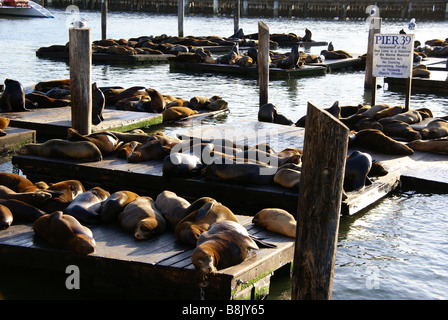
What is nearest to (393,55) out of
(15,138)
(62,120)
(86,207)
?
(62,120)

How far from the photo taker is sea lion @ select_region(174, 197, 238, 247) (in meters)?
4.80

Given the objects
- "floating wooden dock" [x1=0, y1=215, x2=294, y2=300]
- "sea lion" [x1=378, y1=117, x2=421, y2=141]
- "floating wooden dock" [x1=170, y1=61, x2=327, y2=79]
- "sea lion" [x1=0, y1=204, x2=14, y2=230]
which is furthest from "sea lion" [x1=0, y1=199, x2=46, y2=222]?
"floating wooden dock" [x1=170, y1=61, x2=327, y2=79]

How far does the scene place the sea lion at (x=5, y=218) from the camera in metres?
5.16

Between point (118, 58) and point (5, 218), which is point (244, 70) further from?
point (5, 218)

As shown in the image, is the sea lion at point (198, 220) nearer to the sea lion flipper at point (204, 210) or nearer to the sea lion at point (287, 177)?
the sea lion flipper at point (204, 210)

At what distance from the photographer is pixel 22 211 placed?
5.36 metres

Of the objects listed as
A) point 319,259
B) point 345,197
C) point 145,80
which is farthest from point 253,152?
point 145,80

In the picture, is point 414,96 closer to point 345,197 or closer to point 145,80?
point 145,80

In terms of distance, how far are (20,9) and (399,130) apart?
47.5 m

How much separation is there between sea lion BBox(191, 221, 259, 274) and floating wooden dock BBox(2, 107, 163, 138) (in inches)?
207

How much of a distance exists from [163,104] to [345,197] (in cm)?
594

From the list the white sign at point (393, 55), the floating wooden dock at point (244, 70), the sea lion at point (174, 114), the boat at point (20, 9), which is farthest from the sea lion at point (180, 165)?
the boat at point (20, 9)

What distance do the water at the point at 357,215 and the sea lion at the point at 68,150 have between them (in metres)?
0.78

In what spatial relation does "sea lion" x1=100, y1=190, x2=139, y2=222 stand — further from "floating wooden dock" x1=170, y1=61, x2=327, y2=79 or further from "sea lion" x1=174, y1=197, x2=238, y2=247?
"floating wooden dock" x1=170, y1=61, x2=327, y2=79
